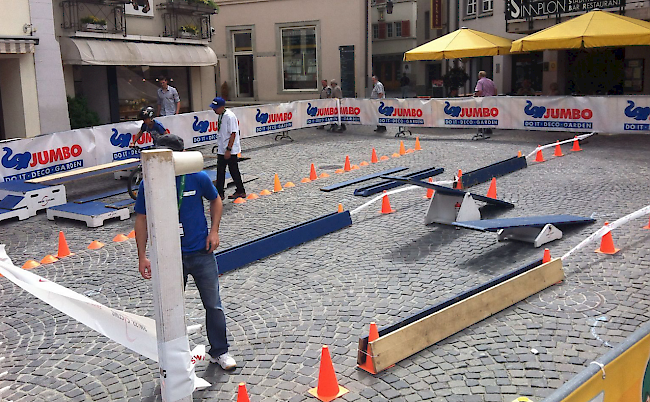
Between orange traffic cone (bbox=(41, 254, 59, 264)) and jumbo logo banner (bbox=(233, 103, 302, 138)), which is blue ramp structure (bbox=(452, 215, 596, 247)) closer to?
orange traffic cone (bbox=(41, 254, 59, 264))

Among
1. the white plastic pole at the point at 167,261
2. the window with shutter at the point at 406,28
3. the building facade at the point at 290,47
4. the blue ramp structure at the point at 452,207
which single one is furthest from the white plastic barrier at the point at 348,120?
the window with shutter at the point at 406,28

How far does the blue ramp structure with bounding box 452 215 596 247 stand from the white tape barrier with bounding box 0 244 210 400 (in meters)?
4.01

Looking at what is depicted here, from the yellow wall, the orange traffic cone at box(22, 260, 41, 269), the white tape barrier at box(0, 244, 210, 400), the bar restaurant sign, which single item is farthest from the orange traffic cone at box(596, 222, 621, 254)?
the bar restaurant sign

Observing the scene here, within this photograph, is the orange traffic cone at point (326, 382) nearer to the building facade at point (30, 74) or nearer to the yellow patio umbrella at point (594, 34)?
the building facade at point (30, 74)

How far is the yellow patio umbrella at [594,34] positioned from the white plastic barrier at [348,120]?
5.56ft

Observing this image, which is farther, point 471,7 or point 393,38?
point 393,38

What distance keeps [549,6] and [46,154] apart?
17.9 meters

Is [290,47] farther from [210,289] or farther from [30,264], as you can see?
[210,289]

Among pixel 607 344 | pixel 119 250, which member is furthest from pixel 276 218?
pixel 607 344

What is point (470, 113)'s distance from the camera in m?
19.4

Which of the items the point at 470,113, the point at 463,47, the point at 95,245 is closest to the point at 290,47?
the point at 463,47

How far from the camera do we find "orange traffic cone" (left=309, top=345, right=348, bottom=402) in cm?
463

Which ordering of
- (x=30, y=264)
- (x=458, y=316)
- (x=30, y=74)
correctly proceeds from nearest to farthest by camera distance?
(x=458, y=316)
(x=30, y=264)
(x=30, y=74)

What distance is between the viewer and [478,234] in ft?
29.0
